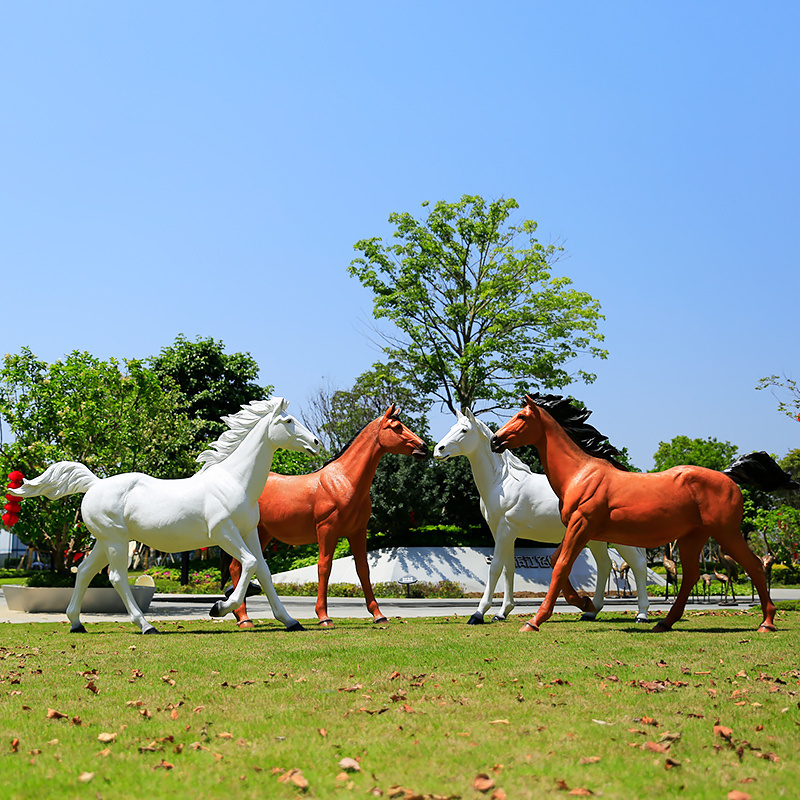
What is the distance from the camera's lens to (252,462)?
38.8ft

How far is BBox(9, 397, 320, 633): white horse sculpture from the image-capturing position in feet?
37.4

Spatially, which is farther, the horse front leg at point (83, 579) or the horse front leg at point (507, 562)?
the horse front leg at point (507, 562)

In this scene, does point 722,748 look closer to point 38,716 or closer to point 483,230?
point 38,716

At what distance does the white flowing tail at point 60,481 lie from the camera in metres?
11.8

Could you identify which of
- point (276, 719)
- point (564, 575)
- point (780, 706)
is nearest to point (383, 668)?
point (276, 719)

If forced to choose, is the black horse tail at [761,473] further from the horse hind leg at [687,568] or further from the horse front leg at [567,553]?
the horse front leg at [567,553]

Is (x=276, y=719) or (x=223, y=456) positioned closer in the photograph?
(x=276, y=719)

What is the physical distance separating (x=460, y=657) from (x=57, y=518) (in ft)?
41.2

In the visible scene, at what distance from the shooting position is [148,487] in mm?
11633

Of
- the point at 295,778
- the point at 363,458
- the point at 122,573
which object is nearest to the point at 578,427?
the point at 363,458

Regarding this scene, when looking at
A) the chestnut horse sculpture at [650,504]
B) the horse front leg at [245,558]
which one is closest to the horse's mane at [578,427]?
the chestnut horse sculpture at [650,504]

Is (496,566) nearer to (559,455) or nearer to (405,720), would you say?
(559,455)

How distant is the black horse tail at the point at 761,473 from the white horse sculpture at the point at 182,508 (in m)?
6.09

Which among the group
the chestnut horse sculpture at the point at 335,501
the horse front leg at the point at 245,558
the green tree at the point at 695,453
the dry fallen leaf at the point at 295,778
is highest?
the green tree at the point at 695,453
